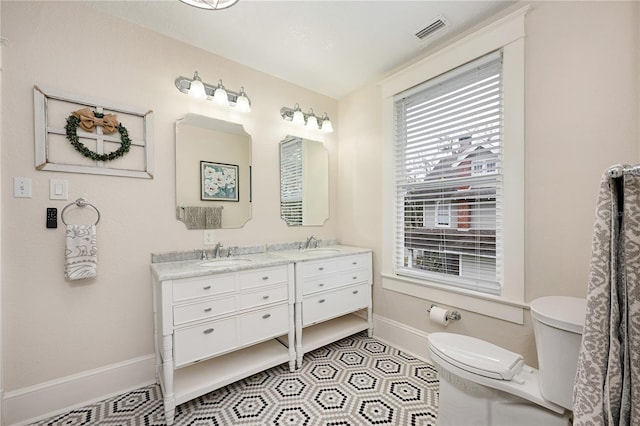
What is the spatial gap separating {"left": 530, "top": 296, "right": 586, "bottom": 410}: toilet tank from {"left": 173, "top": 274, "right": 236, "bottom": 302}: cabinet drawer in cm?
164

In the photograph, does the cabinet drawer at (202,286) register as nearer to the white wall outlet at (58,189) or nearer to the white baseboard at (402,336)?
the white wall outlet at (58,189)

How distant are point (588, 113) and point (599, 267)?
1109 mm

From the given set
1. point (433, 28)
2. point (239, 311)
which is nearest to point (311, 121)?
point (433, 28)

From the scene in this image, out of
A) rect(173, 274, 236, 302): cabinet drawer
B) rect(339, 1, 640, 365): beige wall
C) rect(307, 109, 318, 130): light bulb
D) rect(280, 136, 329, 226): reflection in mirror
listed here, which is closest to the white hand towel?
rect(173, 274, 236, 302): cabinet drawer

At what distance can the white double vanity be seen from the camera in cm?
157

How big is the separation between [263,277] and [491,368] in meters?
1.38

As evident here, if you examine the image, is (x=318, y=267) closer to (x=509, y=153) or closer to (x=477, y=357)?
(x=477, y=357)

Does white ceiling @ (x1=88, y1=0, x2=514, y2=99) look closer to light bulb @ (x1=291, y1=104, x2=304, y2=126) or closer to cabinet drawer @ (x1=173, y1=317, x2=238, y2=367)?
light bulb @ (x1=291, y1=104, x2=304, y2=126)

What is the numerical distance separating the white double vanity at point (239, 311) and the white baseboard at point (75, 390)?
0.13m

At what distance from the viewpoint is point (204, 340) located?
1.65 metres

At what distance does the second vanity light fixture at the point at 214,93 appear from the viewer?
199 cm

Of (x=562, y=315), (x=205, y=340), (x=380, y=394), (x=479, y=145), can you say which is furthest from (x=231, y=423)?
(x=479, y=145)

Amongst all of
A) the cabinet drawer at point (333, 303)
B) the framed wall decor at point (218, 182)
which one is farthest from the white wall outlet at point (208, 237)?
the cabinet drawer at point (333, 303)

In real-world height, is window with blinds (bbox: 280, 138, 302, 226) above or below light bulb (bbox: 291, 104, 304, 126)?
below
